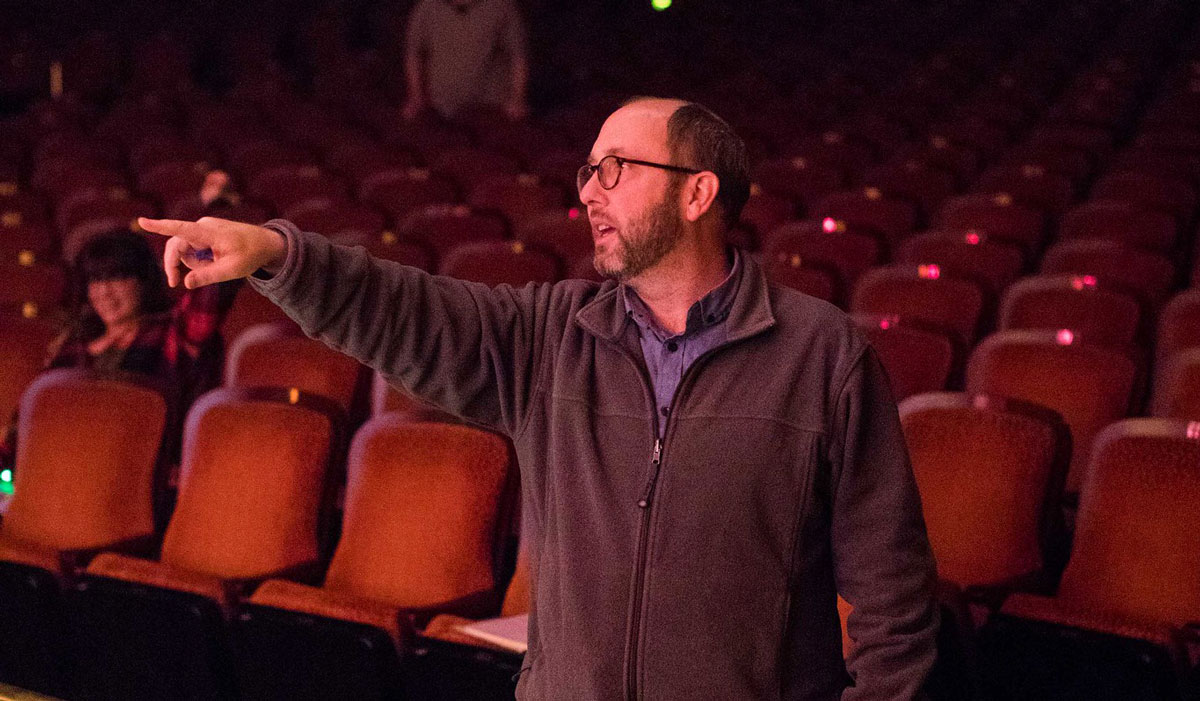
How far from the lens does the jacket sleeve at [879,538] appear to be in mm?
718

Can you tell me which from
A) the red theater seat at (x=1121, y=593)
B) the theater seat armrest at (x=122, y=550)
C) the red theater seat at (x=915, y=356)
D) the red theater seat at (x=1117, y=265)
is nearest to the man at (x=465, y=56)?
the red theater seat at (x=1117, y=265)

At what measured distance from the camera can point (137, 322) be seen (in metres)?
1.71

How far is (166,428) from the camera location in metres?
1.53

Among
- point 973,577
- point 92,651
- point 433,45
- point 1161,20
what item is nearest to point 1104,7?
point 1161,20

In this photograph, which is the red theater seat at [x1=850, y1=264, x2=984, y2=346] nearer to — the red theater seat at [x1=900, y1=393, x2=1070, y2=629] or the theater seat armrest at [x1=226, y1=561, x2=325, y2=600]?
the red theater seat at [x1=900, y1=393, x2=1070, y2=629]

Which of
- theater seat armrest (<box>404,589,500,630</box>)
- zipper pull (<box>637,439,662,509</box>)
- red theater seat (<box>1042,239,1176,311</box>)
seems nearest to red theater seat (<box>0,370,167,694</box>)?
theater seat armrest (<box>404,589,500,630</box>)

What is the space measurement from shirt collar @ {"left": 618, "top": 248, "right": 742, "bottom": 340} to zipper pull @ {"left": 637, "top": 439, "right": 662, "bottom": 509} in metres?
0.07

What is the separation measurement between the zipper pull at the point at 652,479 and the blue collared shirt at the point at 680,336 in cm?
3

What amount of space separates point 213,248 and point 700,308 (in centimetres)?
27

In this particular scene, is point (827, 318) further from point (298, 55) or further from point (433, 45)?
point (298, 55)

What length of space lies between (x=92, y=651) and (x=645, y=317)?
33.6 inches

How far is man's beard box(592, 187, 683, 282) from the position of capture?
735mm

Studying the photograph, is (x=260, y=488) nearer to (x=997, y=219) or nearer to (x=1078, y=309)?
(x=1078, y=309)

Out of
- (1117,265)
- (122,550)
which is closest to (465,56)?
(1117,265)
